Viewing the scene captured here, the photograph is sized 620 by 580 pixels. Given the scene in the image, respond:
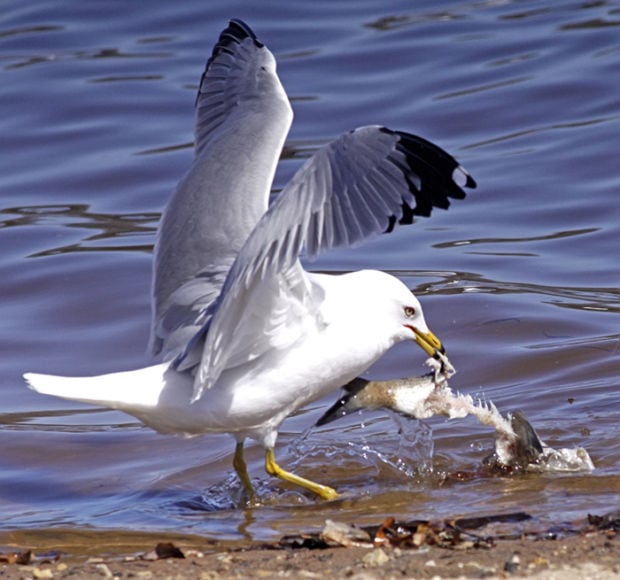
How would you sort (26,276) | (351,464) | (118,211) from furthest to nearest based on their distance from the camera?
1. (118,211)
2. (26,276)
3. (351,464)

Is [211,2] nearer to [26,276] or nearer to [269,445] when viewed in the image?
[26,276]

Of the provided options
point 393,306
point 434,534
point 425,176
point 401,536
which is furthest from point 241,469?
point 425,176

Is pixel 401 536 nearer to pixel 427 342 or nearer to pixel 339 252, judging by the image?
pixel 427 342

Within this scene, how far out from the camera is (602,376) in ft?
24.9

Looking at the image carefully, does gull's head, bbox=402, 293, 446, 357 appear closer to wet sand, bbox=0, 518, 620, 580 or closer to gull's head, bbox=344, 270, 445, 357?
gull's head, bbox=344, 270, 445, 357

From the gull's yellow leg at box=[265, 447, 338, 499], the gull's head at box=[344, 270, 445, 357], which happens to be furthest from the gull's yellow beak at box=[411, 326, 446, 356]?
the gull's yellow leg at box=[265, 447, 338, 499]

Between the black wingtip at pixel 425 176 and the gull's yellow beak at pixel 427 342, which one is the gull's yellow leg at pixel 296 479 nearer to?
the gull's yellow beak at pixel 427 342

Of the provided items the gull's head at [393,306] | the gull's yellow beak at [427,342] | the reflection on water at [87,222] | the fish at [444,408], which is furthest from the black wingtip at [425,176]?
the reflection on water at [87,222]

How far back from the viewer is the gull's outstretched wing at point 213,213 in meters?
6.10

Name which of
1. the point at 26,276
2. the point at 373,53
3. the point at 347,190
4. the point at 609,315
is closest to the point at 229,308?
the point at 347,190

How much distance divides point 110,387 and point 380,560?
5.08 feet

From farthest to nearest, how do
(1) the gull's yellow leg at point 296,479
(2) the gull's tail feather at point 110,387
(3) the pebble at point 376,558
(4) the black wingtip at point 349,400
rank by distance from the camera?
(4) the black wingtip at point 349,400
(1) the gull's yellow leg at point 296,479
(2) the gull's tail feather at point 110,387
(3) the pebble at point 376,558

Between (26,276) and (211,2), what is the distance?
28.0ft

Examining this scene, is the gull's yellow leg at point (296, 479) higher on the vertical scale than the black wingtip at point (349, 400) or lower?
lower
